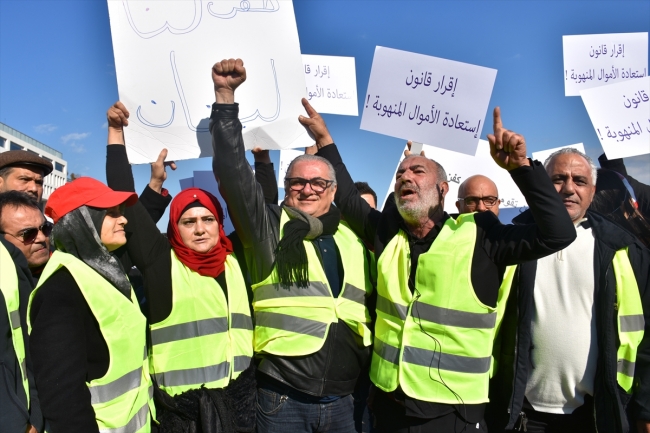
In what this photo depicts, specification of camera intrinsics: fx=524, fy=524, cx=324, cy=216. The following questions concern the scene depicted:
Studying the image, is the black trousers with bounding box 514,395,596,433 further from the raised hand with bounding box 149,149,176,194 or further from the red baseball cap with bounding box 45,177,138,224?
the raised hand with bounding box 149,149,176,194

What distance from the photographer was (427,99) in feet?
13.6

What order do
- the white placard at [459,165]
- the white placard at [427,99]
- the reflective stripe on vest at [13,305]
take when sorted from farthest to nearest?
the white placard at [459,165]
the white placard at [427,99]
the reflective stripe on vest at [13,305]

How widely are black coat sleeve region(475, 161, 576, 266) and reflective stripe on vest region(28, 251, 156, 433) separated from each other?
193 centimetres

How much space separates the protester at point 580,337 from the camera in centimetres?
281

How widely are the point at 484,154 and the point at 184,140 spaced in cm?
354

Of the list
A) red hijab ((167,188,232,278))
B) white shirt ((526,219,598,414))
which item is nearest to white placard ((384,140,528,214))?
white shirt ((526,219,598,414))

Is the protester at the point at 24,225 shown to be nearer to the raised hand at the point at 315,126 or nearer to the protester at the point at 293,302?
the protester at the point at 293,302

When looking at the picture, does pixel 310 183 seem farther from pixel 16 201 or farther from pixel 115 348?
pixel 16 201

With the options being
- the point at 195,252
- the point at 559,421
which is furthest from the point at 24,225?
the point at 559,421

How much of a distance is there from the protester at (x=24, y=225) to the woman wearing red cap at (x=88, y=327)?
79cm

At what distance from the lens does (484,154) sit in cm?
570

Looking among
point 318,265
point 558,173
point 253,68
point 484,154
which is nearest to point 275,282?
point 318,265

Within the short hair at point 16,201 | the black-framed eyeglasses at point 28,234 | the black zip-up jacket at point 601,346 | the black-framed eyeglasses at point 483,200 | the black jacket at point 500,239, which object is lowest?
the black zip-up jacket at point 601,346

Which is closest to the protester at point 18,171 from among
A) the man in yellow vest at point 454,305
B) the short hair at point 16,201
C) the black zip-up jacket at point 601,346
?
the short hair at point 16,201
